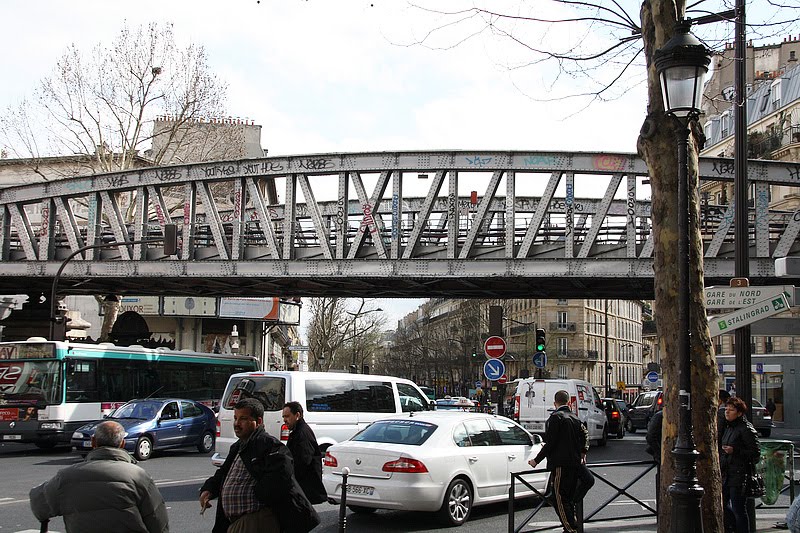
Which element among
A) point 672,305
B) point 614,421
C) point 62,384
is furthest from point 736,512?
point 614,421

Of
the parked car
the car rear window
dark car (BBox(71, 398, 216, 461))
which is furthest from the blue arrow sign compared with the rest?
the parked car

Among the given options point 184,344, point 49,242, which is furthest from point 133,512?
point 184,344

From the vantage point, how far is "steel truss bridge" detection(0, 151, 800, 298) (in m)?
24.3

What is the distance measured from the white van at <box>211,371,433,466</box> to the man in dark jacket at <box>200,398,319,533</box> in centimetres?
871

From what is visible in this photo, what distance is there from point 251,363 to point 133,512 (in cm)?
2737

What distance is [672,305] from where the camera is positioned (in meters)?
8.16

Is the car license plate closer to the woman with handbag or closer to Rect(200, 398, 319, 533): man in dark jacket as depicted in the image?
the woman with handbag

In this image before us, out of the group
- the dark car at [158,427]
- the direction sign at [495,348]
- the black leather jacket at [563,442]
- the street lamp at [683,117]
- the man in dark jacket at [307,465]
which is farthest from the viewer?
the direction sign at [495,348]

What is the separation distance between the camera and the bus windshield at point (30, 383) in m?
23.2

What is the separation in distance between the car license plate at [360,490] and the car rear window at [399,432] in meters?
0.72

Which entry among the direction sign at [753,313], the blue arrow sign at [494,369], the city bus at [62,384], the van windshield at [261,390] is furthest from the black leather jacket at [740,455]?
the city bus at [62,384]

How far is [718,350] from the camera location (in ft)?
211

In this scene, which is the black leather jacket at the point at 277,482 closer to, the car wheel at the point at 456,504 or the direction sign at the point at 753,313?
the car wheel at the point at 456,504

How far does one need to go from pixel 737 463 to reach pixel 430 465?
3639 mm
